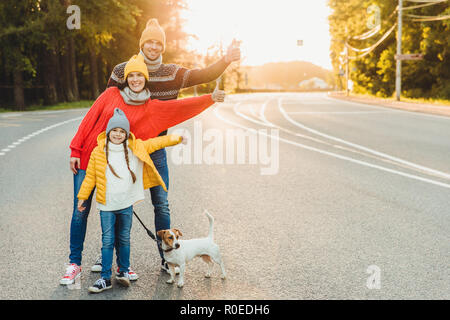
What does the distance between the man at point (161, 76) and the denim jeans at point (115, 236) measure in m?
0.17

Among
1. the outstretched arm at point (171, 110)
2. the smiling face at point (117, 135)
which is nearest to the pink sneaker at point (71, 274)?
the smiling face at point (117, 135)

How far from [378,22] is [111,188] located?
47.2 m

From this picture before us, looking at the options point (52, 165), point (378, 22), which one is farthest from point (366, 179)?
point (378, 22)

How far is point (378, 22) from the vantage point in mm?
47188

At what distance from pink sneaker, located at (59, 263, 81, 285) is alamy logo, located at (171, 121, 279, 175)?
442 centimetres

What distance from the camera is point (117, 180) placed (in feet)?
12.9

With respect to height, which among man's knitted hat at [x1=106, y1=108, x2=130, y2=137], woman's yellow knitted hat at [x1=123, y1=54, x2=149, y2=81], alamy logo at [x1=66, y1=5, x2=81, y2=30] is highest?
alamy logo at [x1=66, y1=5, x2=81, y2=30]

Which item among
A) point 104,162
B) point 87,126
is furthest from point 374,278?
point 87,126

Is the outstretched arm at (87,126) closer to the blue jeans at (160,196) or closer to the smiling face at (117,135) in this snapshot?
the smiling face at (117,135)

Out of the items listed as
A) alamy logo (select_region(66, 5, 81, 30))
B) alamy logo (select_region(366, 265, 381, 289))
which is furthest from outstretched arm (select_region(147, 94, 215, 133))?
alamy logo (select_region(66, 5, 81, 30))

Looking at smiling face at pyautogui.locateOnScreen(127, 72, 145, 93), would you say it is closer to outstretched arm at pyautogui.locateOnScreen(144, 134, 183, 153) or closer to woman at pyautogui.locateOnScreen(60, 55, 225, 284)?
woman at pyautogui.locateOnScreen(60, 55, 225, 284)

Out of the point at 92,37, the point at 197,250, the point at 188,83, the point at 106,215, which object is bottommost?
the point at 197,250

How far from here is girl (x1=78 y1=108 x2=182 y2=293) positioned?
3.91 meters
